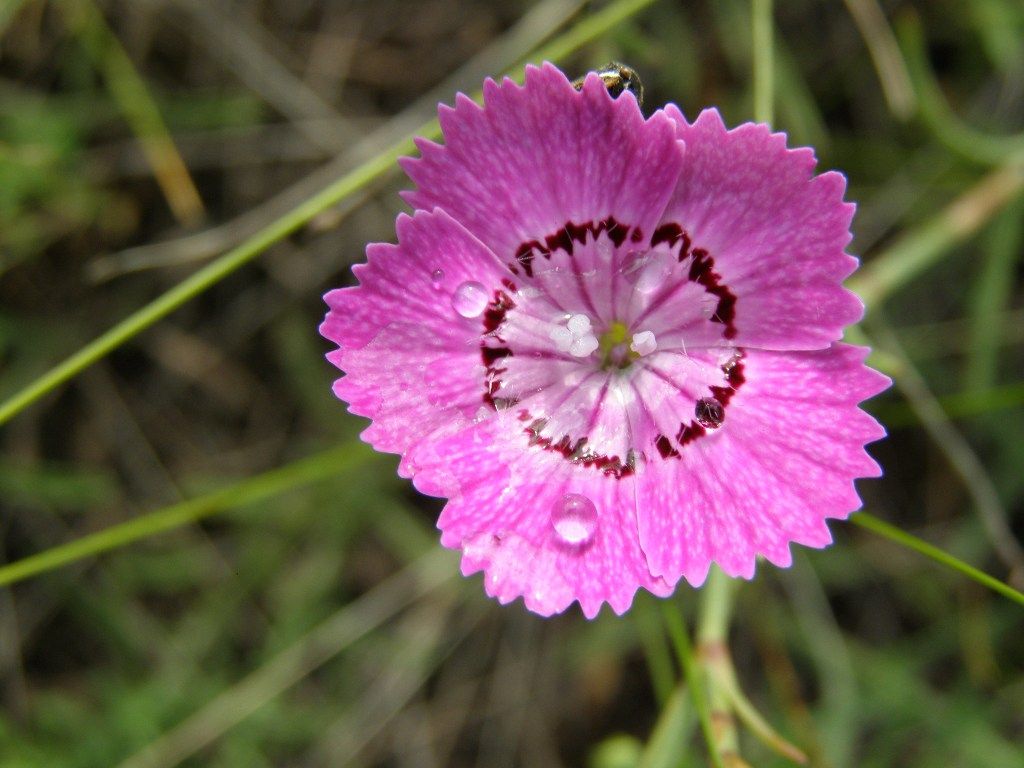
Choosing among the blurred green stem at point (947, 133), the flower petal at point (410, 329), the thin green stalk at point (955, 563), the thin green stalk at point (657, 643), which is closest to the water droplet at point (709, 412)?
the thin green stalk at point (955, 563)

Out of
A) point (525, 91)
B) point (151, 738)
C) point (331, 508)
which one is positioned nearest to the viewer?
point (525, 91)

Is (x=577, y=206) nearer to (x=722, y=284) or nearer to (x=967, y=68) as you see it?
(x=722, y=284)

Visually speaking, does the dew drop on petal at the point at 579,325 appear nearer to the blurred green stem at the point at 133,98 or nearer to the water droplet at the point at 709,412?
the water droplet at the point at 709,412

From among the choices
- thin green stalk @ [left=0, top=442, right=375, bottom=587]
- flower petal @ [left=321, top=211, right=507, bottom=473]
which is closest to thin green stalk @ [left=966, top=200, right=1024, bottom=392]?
flower petal @ [left=321, top=211, right=507, bottom=473]

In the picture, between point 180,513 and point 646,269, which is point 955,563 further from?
point 180,513

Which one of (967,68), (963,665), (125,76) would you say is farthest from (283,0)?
(963,665)
